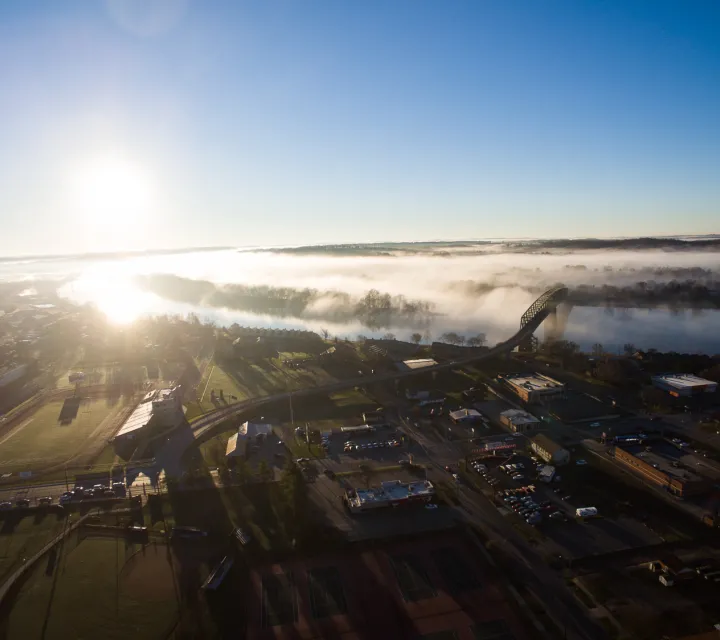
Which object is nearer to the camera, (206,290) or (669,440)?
(669,440)

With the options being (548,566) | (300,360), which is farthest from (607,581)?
(300,360)

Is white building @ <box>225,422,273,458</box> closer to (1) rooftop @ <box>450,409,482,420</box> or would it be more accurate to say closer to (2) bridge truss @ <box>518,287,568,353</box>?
(1) rooftop @ <box>450,409,482,420</box>

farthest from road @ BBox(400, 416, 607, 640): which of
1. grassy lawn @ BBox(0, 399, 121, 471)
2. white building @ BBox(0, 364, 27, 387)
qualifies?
white building @ BBox(0, 364, 27, 387)

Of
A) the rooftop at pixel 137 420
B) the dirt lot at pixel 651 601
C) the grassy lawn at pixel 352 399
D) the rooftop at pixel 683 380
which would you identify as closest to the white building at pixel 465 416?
the grassy lawn at pixel 352 399

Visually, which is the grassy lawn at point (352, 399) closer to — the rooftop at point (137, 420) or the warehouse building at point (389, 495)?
the warehouse building at point (389, 495)

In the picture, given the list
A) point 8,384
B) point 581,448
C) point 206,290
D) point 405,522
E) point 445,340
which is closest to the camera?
point 405,522

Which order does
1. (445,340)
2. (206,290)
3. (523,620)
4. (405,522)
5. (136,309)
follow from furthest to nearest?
(206,290), (136,309), (445,340), (405,522), (523,620)

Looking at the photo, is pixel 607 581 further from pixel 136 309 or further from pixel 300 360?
pixel 136 309
